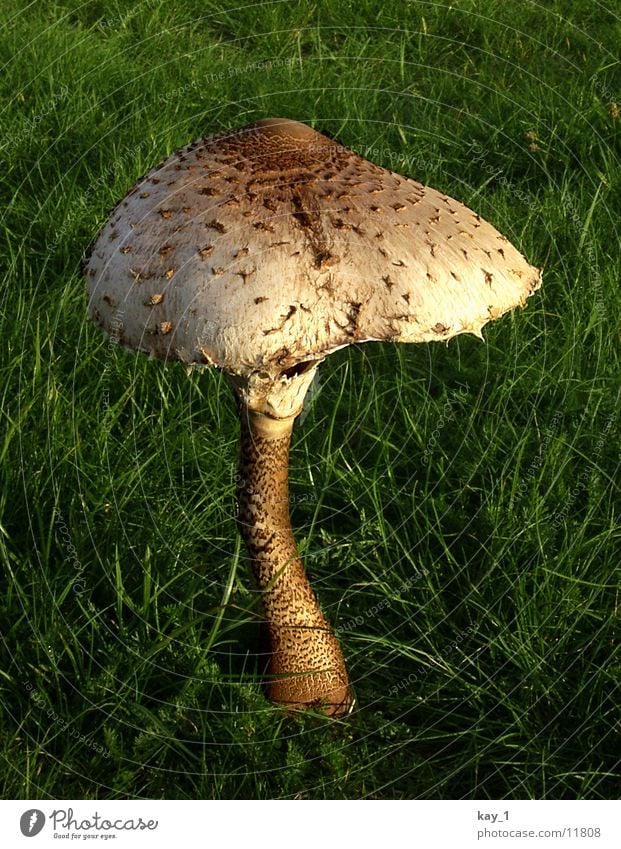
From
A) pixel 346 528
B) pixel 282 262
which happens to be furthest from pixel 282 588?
pixel 282 262

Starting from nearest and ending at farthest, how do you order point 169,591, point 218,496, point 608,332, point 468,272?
point 468,272 < point 169,591 < point 218,496 < point 608,332

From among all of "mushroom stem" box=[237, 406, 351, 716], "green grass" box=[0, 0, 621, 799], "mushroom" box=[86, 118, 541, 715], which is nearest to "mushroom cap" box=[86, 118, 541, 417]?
"mushroom" box=[86, 118, 541, 715]

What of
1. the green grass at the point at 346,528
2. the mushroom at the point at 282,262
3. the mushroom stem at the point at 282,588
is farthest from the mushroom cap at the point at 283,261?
the green grass at the point at 346,528

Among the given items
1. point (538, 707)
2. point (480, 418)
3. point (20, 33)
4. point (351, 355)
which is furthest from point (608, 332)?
point (20, 33)

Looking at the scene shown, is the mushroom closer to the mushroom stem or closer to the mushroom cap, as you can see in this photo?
the mushroom cap

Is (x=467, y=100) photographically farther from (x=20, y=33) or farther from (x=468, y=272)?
(x=468, y=272)

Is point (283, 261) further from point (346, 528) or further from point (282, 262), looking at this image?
point (346, 528)

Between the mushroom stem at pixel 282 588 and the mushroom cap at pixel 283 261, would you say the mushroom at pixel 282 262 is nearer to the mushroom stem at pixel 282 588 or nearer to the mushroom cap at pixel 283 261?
the mushroom cap at pixel 283 261
